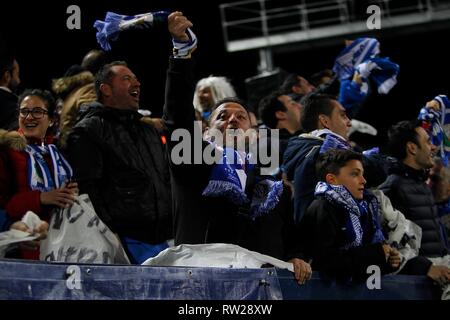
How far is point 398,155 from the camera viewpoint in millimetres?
5574

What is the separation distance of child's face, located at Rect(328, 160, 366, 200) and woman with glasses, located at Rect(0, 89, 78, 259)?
1284mm

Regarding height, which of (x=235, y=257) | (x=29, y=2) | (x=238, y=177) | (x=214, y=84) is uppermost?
(x=29, y=2)

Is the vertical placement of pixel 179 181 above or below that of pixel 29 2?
below

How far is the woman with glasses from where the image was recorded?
405 cm

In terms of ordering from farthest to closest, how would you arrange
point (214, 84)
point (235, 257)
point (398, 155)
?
point (214, 84), point (398, 155), point (235, 257)

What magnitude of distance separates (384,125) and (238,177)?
9220 millimetres

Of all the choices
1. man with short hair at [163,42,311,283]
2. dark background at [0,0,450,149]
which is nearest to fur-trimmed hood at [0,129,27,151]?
man with short hair at [163,42,311,283]

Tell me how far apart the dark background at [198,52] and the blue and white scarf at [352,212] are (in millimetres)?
2979

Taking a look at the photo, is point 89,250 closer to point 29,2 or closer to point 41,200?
point 41,200

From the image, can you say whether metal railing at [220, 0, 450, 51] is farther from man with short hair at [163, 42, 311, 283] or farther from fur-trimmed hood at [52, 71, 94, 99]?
man with short hair at [163, 42, 311, 283]

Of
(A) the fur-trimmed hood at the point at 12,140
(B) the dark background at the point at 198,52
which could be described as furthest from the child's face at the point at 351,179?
(B) the dark background at the point at 198,52

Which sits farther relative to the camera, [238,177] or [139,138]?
[139,138]
